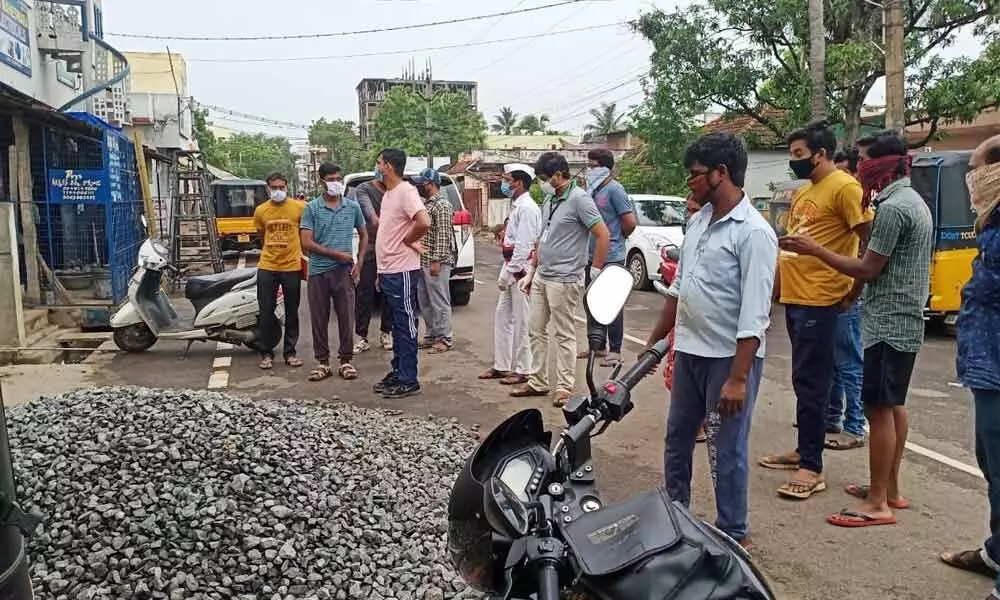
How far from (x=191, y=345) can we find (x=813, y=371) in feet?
22.6

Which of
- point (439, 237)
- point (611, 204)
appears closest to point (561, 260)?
point (611, 204)

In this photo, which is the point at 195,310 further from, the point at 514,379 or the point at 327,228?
the point at 514,379

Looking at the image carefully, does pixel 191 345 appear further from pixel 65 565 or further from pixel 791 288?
pixel 791 288

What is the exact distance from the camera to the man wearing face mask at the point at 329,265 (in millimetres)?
6914

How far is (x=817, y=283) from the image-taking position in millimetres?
4281

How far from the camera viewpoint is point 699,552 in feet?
4.36

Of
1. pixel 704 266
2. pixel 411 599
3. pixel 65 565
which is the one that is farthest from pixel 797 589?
pixel 65 565

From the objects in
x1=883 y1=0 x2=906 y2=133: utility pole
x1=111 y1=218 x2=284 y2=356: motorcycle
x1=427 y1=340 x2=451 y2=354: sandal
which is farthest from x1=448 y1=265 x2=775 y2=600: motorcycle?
x1=883 y1=0 x2=906 y2=133: utility pole

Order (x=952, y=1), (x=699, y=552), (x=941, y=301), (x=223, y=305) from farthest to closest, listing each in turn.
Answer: (x=952, y=1) < (x=941, y=301) < (x=223, y=305) < (x=699, y=552)

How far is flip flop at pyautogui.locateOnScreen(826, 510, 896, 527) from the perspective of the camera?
13.0 ft

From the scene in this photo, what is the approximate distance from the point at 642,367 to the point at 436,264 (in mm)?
5743

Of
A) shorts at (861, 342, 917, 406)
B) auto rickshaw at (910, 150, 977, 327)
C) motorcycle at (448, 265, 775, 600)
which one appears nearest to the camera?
motorcycle at (448, 265, 775, 600)

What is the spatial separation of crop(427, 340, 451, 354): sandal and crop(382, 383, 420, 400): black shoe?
175 centimetres

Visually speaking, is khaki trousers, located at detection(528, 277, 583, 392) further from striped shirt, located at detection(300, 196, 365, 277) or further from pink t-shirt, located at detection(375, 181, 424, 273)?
striped shirt, located at detection(300, 196, 365, 277)
